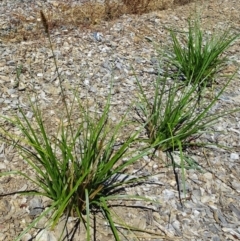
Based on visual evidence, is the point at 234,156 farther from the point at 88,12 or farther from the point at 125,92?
the point at 88,12

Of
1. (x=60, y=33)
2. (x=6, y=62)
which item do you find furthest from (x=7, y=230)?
(x=60, y=33)

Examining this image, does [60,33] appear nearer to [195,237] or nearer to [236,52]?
[236,52]

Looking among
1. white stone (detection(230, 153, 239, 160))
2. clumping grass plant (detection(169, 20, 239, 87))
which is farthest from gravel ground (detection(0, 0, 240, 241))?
clumping grass plant (detection(169, 20, 239, 87))

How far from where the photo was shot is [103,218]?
7.80 ft

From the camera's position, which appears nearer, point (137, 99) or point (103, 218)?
point (103, 218)

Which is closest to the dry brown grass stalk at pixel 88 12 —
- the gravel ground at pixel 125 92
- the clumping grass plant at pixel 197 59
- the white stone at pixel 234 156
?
the gravel ground at pixel 125 92

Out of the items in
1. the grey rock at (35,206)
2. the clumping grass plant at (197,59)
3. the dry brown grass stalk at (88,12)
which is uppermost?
the clumping grass plant at (197,59)

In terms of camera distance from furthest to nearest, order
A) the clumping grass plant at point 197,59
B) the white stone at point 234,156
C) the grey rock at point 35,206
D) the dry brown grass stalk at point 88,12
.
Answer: the dry brown grass stalk at point 88,12, the clumping grass plant at point 197,59, the white stone at point 234,156, the grey rock at point 35,206

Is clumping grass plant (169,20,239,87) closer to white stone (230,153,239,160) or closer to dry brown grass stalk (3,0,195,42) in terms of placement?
white stone (230,153,239,160)

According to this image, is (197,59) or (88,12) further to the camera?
(88,12)

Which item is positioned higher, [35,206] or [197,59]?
[197,59]

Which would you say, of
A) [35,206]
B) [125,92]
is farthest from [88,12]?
[35,206]

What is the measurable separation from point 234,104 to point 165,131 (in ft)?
3.27

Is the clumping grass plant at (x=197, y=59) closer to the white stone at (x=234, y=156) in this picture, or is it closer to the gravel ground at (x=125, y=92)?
the gravel ground at (x=125, y=92)
